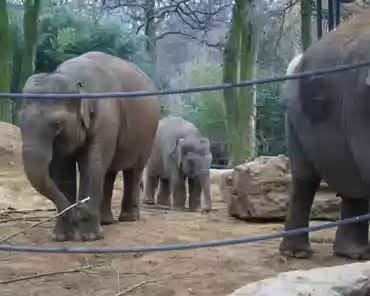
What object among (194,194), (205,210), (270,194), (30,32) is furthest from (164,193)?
(30,32)

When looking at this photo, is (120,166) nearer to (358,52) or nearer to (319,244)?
(319,244)

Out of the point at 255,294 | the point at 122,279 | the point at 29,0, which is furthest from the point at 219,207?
the point at 29,0

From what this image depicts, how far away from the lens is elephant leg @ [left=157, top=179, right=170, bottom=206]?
10.6 m

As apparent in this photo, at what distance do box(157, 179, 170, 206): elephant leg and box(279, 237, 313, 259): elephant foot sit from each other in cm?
541

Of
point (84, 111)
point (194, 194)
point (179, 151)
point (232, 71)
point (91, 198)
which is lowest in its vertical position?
point (194, 194)

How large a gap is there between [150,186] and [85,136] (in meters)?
4.71

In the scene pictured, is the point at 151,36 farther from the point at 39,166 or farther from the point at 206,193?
the point at 39,166

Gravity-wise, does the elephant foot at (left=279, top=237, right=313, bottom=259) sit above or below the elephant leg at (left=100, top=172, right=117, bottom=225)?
below

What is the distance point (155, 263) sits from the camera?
498 centimetres

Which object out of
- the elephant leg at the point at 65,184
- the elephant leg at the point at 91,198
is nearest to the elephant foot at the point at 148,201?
the elephant leg at the point at 65,184

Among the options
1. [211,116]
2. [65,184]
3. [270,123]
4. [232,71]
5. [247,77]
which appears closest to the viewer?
[65,184]

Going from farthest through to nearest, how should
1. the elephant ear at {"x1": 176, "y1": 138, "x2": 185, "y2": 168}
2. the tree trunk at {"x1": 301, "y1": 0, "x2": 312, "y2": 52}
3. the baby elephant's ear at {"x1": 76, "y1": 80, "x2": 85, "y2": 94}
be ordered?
the tree trunk at {"x1": 301, "y1": 0, "x2": 312, "y2": 52} < the elephant ear at {"x1": 176, "y1": 138, "x2": 185, "y2": 168} < the baby elephant's ear at {"x1": 76, "y1": 80, "x2": 85, "y2": 94}

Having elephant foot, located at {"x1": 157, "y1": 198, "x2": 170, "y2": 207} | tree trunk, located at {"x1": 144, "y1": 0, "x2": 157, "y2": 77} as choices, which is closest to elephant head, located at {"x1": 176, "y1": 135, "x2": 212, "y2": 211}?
elephant foot, located at {"x1": 157, "y1": 198, "x2": 170, "y2": 207}

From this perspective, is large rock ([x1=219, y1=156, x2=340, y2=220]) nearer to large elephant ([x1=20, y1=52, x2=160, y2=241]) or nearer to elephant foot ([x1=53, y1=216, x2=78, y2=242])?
large elephant ([x1=20, y1=52, x2=160, y2=241])
